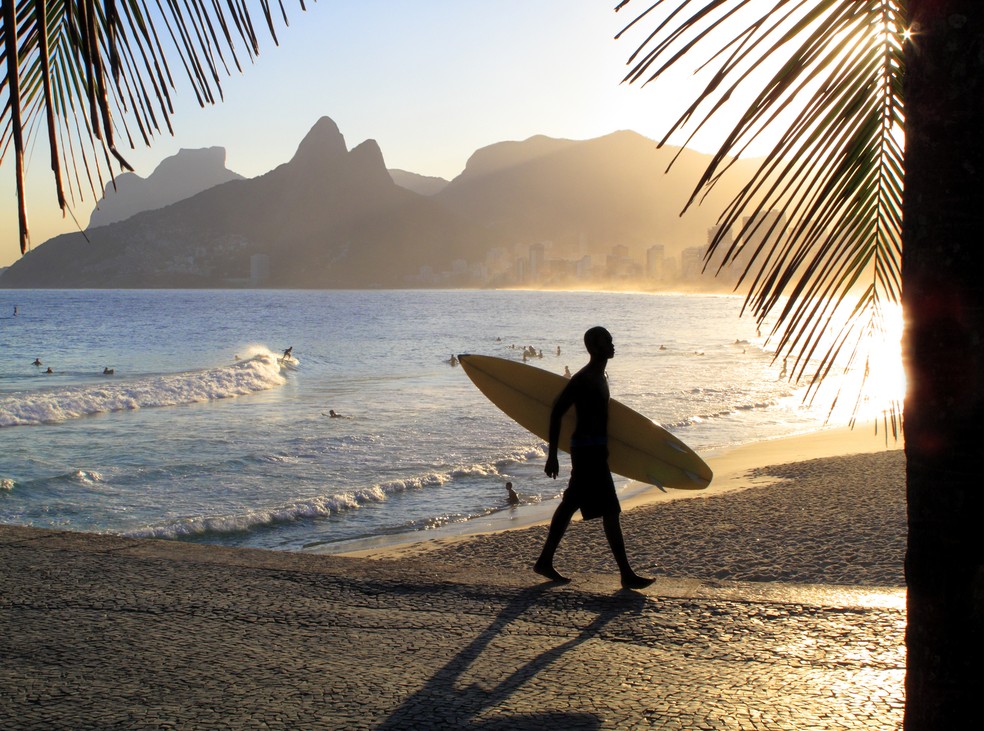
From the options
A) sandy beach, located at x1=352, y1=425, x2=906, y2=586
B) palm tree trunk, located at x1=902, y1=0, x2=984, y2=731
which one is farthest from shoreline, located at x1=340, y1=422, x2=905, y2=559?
palm tree trunk, located at x1=902, y1=0, x2=984, y2=731

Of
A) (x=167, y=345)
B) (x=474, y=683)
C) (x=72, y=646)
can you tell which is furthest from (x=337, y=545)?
(x=167, y=345)

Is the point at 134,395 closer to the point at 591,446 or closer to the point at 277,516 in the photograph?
the point at 277,516

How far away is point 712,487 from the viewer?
11.5 meters

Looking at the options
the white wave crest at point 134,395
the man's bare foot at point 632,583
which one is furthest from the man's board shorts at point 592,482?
the white wave crest at point 134,395

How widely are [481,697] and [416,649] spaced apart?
0.66m

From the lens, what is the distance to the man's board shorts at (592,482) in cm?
527

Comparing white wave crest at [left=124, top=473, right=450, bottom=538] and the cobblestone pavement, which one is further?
white wave crest at [left=124, top=473, right=450, bottom=538]

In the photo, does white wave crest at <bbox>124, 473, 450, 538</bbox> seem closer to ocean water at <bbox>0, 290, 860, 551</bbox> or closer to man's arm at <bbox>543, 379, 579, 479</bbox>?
ocean water at <bbox>0, 290, 860, 551</bbox>

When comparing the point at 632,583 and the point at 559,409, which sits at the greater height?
the point at 559,409

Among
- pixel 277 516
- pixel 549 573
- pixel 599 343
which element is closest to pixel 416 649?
pixel 549 573

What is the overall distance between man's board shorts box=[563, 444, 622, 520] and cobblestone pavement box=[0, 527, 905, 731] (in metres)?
0.46

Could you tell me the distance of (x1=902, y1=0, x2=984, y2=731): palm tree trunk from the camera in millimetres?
1606

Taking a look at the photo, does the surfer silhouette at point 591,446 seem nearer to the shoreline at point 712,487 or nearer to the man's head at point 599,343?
the man's head at point 599,343

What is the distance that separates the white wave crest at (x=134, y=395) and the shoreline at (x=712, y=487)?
1307 centimetres
